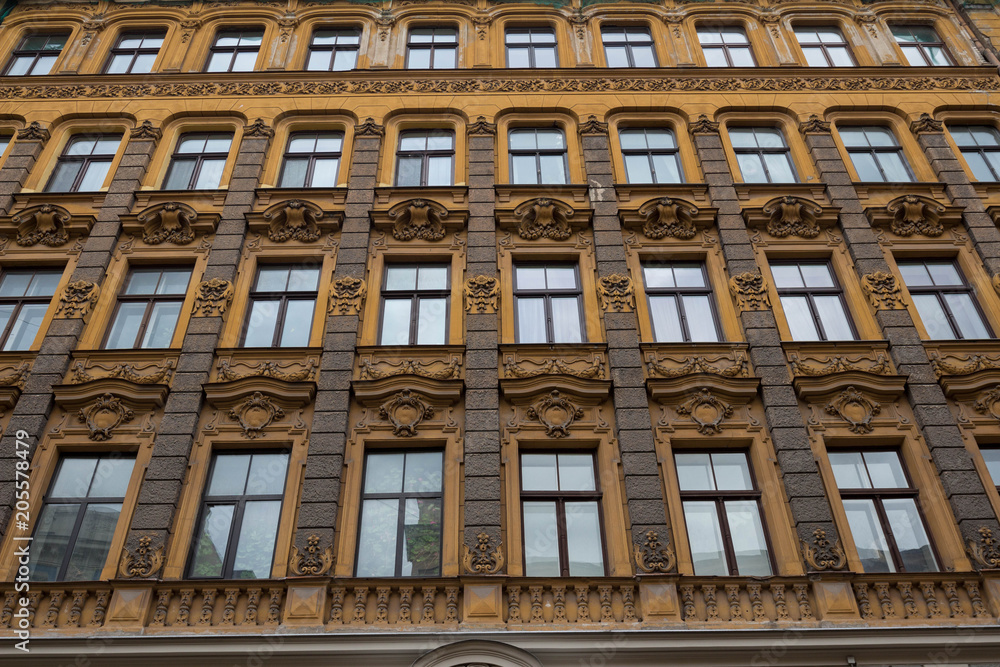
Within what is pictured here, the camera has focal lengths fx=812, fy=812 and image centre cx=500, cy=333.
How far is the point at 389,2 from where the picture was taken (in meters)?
22.5

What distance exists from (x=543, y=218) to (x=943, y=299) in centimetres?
792

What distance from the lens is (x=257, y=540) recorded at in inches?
492

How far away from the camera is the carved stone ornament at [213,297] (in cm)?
1503

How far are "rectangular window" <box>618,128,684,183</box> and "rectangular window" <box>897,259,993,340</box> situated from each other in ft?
17.0

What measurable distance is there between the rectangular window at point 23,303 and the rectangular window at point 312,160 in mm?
5108

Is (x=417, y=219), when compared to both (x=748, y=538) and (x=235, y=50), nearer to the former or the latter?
(x=235, y=50)

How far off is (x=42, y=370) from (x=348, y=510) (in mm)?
6199

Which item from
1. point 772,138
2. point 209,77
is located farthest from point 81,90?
point 772,138

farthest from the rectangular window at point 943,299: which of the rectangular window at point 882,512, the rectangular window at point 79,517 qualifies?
the rectangular window at point 79,517

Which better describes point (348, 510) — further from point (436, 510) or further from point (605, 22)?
point (605, 22)

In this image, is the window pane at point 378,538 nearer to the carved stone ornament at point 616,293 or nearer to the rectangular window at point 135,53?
the carved stone ornament at point 616,293

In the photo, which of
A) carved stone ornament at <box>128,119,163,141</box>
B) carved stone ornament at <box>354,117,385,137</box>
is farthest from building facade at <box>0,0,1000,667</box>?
carved stone ornament at <box>354,117,385,137</box>

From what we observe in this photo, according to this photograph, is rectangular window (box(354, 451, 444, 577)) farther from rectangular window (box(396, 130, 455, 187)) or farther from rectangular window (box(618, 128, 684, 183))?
rectangular window (box(618, 128, 684, 183))

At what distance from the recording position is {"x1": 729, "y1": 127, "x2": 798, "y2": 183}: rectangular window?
1809 cm
